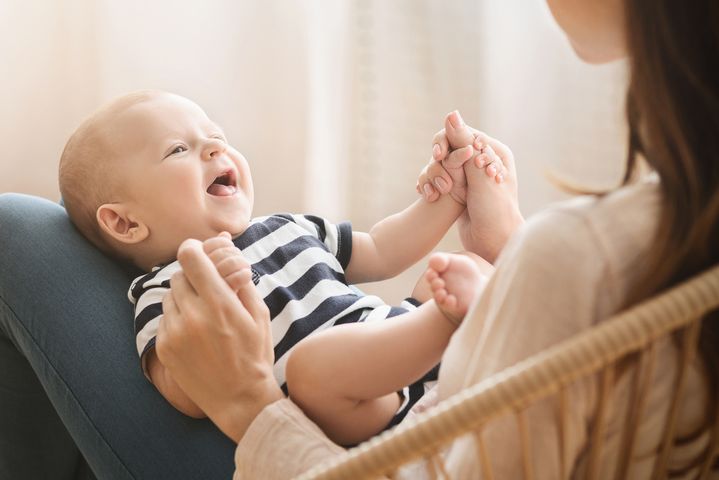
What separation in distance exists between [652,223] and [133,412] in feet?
2.24

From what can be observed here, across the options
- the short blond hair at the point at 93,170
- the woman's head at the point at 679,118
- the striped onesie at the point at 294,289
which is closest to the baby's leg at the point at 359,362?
the striped onesie at the point at 294,289

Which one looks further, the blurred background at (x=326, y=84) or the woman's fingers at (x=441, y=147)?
the blurred background at (x=326, y=84)

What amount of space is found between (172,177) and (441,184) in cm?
38

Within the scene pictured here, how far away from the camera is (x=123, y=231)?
4.14ft

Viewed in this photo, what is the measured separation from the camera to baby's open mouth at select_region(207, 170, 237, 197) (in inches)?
50.7

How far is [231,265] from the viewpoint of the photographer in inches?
37.9

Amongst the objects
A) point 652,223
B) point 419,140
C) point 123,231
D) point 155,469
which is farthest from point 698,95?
point 419,140

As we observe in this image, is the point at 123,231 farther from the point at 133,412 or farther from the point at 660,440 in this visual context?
the point at 660,440

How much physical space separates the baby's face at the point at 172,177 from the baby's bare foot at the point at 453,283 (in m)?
0.50

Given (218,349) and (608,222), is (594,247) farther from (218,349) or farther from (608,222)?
(218,349)

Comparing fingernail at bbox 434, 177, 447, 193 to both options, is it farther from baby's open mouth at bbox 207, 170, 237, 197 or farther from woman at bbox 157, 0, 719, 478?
woman at bbox 157, 0, 719, 478

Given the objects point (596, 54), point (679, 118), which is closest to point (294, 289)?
point (596, 54)

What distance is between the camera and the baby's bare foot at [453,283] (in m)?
0.82

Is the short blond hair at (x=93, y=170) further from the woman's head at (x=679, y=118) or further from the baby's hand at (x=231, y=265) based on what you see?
the woman's head at (x=679, y=118)
